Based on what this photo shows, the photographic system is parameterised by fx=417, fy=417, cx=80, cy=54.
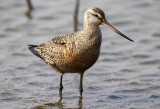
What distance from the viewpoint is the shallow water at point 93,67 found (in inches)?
311

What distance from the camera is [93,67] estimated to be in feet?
31.4

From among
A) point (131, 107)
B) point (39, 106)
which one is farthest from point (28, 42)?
point (131, 107)

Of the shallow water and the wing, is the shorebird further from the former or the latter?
the shallow water

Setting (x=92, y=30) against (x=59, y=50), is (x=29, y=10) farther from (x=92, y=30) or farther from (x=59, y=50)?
(x=92, y=30)

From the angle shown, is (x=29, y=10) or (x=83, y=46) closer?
(x=83, y=46)

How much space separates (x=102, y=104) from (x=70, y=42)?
4.23ft

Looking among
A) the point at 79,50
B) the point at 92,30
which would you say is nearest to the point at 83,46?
the point at 79,50

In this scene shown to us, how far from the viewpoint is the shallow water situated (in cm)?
790

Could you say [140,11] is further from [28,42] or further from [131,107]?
[131,107]

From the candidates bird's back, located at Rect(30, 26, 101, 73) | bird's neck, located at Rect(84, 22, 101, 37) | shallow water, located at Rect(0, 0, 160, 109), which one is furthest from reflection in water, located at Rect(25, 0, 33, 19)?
bird's neck, located at Rect(84, 22, 101, 37)

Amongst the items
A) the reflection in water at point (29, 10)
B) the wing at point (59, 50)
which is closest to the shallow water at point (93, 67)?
the reflection in water at point (29, 10)

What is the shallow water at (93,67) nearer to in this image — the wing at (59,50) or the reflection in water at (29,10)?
the reflection in water at (29,10)

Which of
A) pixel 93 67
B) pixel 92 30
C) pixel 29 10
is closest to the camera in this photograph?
pixel 92 30

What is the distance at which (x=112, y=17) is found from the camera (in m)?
12.4
